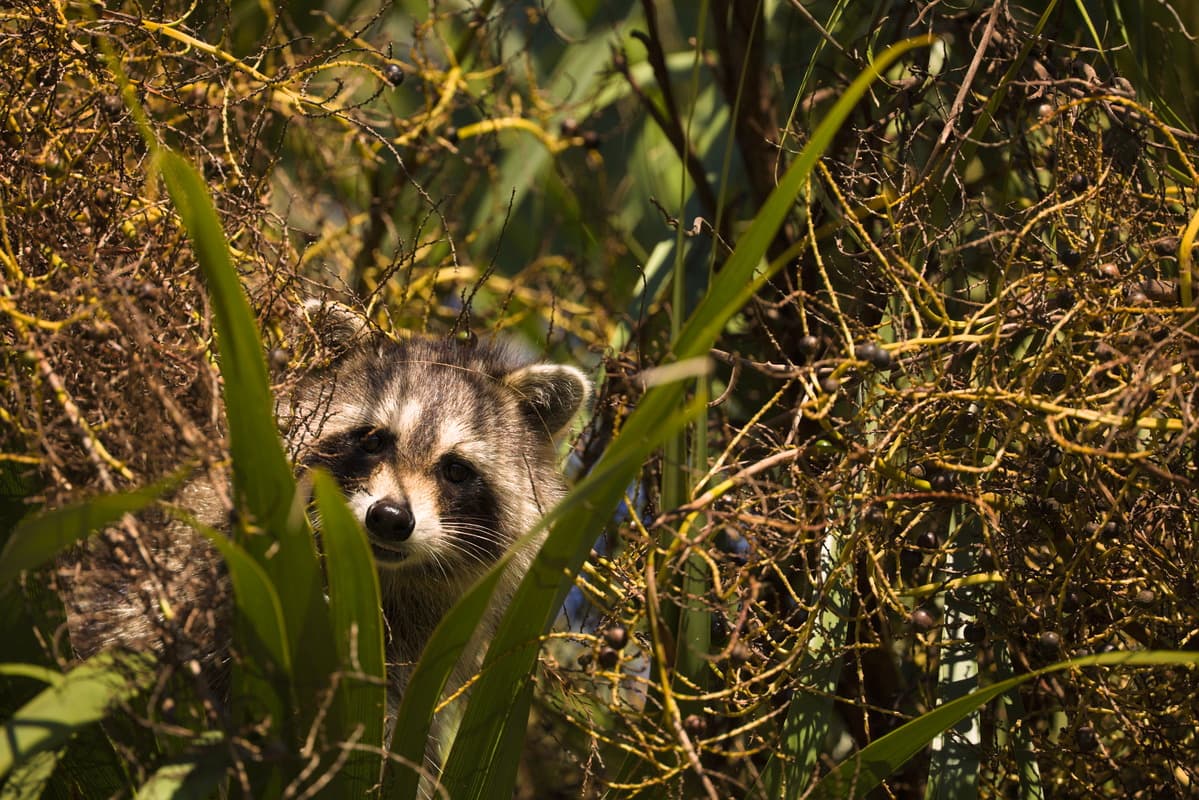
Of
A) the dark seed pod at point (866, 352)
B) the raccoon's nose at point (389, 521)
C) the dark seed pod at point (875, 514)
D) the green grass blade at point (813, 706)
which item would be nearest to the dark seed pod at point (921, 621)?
the green grass blade at point (813, 706)

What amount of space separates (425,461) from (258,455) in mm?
1609

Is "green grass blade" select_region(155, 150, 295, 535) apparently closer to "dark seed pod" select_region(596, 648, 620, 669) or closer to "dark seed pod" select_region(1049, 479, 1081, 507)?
"dark seed pod" select_region(596, 648, 620, 669)

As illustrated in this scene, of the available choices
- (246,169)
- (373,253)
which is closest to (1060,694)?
(246,169)

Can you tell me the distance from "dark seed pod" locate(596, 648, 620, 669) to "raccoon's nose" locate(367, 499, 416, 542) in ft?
2.54

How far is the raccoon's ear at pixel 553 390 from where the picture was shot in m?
3.58

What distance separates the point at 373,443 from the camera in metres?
3.37

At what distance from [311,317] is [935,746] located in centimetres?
159

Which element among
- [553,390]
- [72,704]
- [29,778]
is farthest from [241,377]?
[553,390]

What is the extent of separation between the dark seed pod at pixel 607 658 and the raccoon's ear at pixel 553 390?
4.38 ft

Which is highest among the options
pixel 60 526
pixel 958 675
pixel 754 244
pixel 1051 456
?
pixel 60 526

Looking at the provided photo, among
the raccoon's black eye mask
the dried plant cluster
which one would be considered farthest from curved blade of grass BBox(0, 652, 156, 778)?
the raccoon's black eye mask

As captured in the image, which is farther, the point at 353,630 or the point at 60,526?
the point at 353,630

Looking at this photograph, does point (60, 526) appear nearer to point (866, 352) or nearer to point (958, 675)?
point (866, 352)

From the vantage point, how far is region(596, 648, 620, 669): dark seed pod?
2.18 m
